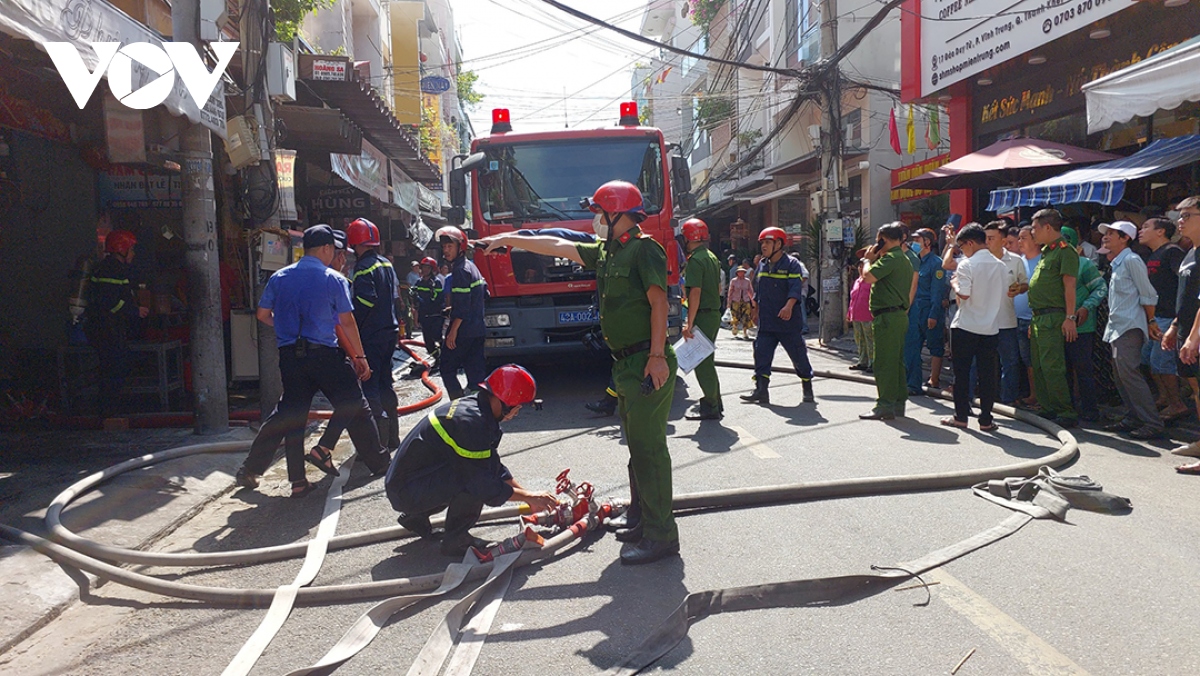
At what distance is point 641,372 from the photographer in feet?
14.9

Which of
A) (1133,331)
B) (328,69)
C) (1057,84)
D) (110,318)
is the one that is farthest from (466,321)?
(1057,84)

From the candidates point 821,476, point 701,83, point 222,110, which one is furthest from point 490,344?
point 701,83

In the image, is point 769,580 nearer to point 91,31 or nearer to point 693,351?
point 693,351

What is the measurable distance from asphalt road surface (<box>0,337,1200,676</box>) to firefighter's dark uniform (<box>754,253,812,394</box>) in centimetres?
259

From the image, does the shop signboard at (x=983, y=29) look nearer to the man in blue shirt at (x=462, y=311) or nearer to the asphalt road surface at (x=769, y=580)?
the asphalt road surface at (x=769, y=580)

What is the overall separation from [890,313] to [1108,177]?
3321 mm

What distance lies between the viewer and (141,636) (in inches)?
150

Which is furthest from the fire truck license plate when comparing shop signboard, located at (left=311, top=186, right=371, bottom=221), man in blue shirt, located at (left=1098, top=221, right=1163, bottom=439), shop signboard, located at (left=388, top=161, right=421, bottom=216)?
shop signboard, located at (left=388, top=161, right=421, bottom=216)

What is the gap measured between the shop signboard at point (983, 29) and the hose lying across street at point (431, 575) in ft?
28.1

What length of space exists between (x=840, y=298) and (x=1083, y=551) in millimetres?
12155

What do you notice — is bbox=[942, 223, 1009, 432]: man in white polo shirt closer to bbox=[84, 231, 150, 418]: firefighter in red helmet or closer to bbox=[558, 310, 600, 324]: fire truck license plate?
bbox=[558, 310, 600, 324]: fire truck license plate

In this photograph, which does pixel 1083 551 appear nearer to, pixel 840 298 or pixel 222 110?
pixel 222 110

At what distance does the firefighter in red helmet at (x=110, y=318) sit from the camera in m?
8.53

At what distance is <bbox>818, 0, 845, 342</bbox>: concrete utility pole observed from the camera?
1616 cm
